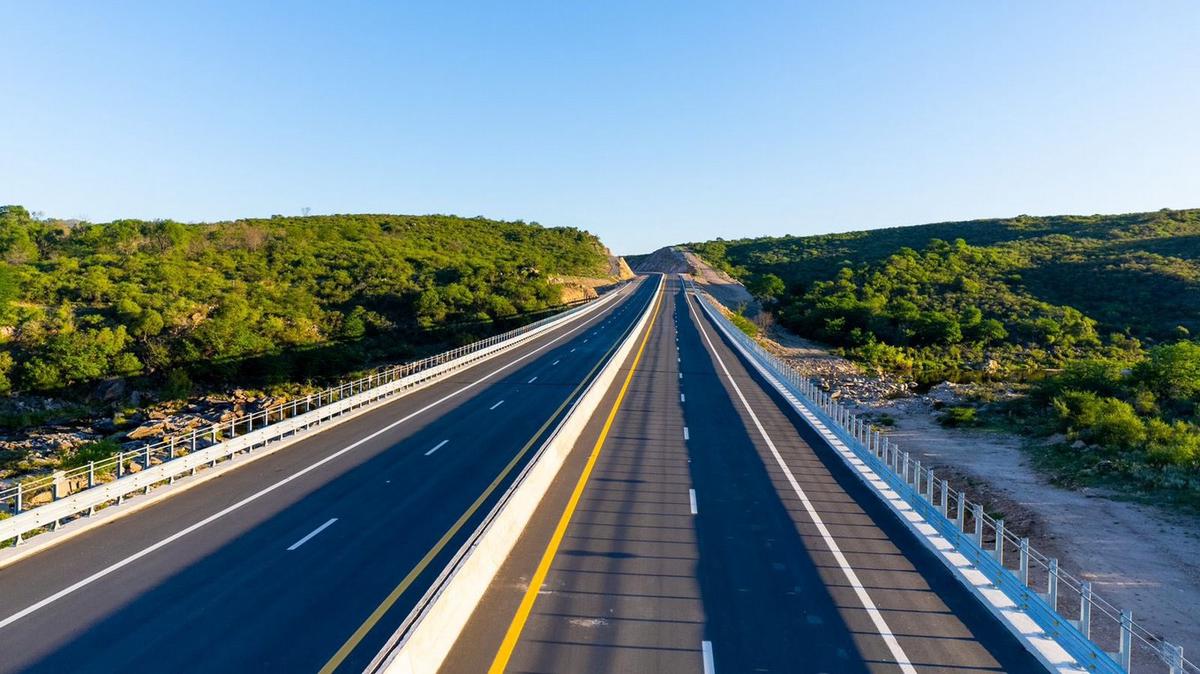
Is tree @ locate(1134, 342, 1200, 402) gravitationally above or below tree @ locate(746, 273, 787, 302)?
below

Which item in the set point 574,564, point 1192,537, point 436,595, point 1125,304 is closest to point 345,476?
point 574,564

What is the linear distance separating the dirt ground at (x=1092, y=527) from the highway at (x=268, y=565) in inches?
472

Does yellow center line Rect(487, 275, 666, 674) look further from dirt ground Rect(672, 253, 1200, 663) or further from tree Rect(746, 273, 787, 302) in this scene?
tree Rect(746, 273, 787, 302)

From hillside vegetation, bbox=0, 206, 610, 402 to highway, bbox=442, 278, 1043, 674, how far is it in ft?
128

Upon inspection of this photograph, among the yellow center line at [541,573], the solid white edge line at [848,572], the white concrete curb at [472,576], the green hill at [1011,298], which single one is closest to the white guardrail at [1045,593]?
the solid white edge line at [848,572]

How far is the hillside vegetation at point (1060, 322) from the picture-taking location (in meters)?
23.6

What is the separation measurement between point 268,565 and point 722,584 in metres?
7.30

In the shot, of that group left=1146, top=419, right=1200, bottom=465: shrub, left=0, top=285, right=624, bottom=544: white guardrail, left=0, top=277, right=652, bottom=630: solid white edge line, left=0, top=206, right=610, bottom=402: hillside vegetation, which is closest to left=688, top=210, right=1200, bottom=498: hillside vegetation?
left=1146, top=419, right=1200, bottom=465: shrub

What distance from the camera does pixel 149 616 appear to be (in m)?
9.09

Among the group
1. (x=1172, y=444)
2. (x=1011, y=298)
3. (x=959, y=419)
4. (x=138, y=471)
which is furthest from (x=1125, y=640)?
(x=1011, y=298)

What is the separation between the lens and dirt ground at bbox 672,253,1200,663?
12.4 metres

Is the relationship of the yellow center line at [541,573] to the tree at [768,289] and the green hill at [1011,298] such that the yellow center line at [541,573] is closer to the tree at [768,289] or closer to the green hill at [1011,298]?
the green hill at [1011,298]

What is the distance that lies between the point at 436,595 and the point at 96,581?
6088 mm

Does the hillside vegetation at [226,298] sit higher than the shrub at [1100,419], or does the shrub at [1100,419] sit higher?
the hillside vegetation at [226,298]
